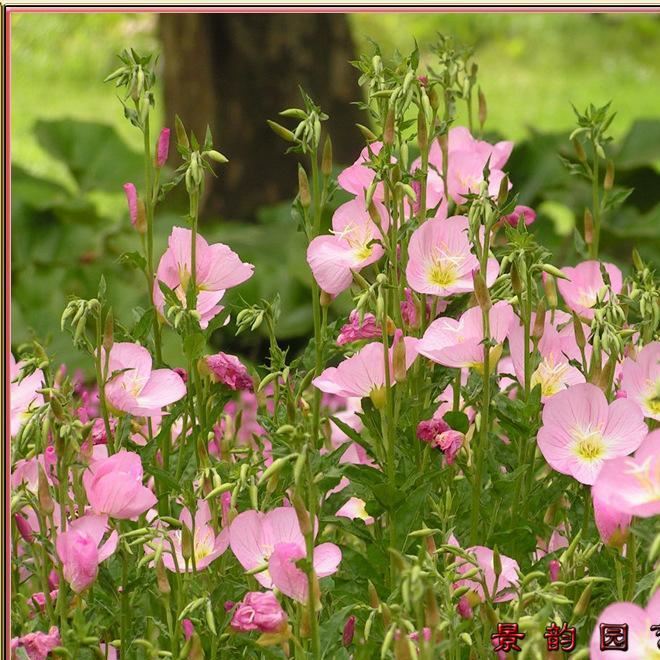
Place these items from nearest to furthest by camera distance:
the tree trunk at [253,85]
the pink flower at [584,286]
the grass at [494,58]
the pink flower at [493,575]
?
1. the pink flower at [493,575]
2. the pink flower at [584,286]
3. the tree trunk at [253,85]
4. the grass at [494,58]

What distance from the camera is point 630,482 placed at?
957 millimetres

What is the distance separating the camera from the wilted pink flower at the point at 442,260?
118 cm

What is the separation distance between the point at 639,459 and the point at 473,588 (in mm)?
241

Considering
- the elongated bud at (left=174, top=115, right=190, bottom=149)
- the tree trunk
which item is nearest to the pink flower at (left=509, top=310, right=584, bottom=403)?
the elongated bud at (left=174, top=115, right=190, bottom=149)

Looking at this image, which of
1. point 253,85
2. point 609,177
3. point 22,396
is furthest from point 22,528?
point 253,85

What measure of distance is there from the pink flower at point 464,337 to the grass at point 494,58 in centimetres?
731

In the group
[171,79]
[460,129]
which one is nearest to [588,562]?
[460,129]

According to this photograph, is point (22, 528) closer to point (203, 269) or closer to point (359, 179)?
point (203, 269)

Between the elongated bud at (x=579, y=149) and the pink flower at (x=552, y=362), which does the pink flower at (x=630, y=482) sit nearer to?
the pink flower at (x=552, y=362)

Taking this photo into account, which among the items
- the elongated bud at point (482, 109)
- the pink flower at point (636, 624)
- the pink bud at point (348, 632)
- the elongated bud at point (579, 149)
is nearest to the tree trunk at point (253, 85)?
the elongated bud at point (482, 109)

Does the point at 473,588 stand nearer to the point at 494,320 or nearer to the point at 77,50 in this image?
the point at 494,320

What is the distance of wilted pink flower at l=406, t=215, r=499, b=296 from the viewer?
3.88ft

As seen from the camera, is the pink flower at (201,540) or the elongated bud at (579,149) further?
the elongated bud at (579,149)

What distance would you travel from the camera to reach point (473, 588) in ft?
3.77
